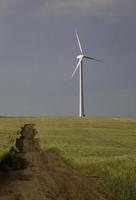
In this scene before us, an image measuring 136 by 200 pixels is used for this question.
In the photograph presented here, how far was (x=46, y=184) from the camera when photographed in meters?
24.4

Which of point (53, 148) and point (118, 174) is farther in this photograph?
point (53, 148)

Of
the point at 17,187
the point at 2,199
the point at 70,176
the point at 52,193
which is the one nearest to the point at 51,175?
the point at 70,176

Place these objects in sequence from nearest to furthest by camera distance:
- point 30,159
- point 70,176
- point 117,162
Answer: point 70,176
point 117,162
point 30,159

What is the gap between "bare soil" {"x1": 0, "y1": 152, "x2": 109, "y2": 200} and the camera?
68.3ft

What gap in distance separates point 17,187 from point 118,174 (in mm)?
4745

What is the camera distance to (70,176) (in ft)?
91.9

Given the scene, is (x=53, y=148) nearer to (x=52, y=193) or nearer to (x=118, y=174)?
(x=118, y=174)

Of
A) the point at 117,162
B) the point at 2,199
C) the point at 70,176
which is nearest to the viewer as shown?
the point at 2,199

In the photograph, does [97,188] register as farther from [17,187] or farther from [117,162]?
[117,162]

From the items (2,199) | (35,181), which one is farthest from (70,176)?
(2,199)

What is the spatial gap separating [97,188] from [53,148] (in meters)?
26.4

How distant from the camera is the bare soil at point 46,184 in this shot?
2081 cm

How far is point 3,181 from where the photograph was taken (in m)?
25.8

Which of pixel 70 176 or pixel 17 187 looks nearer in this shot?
pixel 17 187
